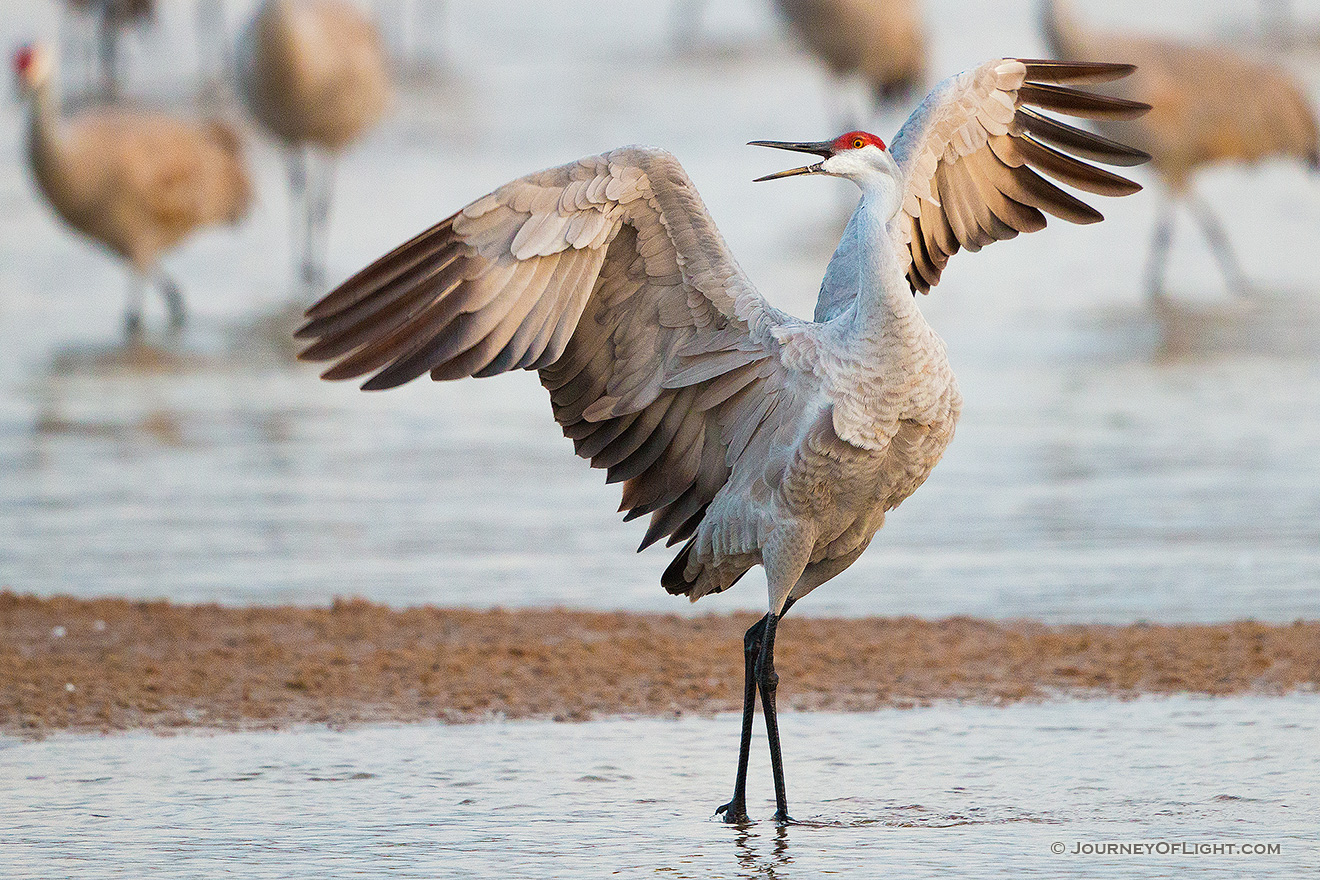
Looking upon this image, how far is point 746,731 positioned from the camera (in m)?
5.51

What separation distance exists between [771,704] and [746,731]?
0.12 meters

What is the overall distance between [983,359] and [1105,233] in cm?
538

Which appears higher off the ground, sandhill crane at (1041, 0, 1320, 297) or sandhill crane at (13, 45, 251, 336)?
sandhill crane at (1041, 0, 1320, 297)

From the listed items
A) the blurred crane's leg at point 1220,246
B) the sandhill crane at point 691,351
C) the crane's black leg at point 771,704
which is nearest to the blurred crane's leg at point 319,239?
the blurred crane's leg at point 1220,246

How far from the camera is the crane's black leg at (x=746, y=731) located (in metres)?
5.32

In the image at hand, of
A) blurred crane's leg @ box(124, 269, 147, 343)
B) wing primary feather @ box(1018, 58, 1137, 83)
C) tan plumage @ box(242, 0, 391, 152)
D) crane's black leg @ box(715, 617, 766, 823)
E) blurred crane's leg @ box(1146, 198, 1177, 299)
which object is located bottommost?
crane's black leg @ box(715, 617, 766, 823)

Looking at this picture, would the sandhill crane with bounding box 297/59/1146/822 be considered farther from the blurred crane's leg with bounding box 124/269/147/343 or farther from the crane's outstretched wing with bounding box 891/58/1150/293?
the blurred crane's leg with bounding box 124/269/147/343

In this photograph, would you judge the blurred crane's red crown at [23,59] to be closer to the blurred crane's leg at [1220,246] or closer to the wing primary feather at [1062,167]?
the blurred crane's leg at [1220,246]

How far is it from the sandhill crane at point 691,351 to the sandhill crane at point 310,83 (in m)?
10.5

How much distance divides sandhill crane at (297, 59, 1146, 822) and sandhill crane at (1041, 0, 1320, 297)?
32.7 feet

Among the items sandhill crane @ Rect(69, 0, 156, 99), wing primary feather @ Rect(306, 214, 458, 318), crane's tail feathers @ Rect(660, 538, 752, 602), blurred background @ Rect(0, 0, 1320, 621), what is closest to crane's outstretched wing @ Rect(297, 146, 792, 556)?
wing primary feather @ Rect(306, 214, 458, 318)

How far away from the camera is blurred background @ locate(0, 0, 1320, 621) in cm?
811

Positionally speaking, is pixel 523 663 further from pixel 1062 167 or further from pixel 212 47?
pixel 212 47

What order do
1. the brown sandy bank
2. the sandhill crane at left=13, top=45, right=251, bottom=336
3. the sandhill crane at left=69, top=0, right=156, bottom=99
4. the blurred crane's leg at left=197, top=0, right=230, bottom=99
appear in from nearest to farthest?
the brown sandy bank
the sandhill crane at left=13, top=45, right=251, bottom=336
the sandhill crane at left=69, top=0, right=156, bottom=99
the blurred crane's leg at left=197, top=0, right=230, bottom=99
